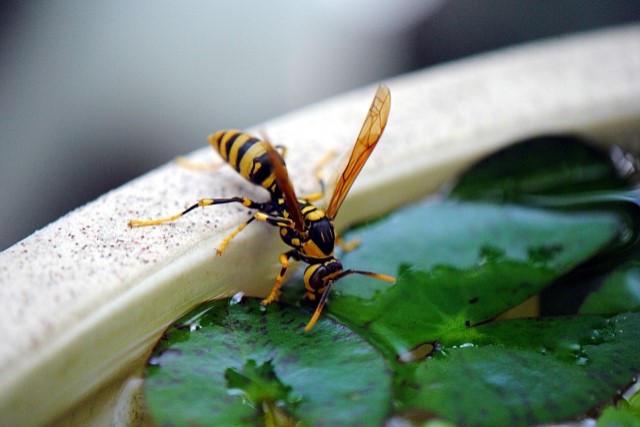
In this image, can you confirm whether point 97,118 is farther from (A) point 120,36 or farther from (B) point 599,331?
(B) point 599,331

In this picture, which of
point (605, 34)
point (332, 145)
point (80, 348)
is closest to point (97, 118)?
point (332, 145)

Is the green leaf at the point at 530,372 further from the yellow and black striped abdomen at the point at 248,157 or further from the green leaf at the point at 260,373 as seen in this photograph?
the yellow and black striped abdomen at the point at 248,157

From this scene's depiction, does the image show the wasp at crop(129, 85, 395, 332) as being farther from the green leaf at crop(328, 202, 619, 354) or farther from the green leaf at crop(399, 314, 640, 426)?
the green leaf at crop(399, 314, 640, 426)

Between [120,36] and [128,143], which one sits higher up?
[120,36]

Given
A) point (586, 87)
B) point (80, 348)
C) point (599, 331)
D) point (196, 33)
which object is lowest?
point (599, 331)

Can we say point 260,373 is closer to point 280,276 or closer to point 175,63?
point 280,276
